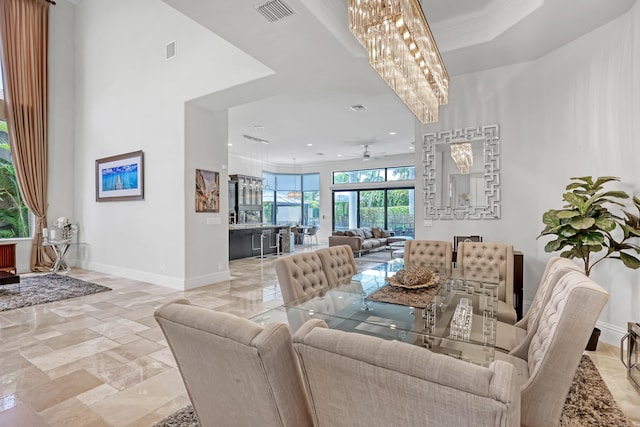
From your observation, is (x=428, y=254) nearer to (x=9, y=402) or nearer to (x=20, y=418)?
(x=20, y=418)

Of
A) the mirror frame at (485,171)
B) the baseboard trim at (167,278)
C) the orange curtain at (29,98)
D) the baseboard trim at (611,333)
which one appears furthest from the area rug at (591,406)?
the orange curtain at (29,98)

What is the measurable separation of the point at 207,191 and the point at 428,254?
12.2ft

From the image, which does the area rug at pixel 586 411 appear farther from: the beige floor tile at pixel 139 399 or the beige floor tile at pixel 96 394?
the beige floor tile at pixel 96 394

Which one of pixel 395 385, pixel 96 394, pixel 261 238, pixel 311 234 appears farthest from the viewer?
pixel 311 234

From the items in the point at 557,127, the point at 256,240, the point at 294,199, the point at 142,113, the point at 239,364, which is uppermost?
the point at 142,113

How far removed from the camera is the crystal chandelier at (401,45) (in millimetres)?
2064

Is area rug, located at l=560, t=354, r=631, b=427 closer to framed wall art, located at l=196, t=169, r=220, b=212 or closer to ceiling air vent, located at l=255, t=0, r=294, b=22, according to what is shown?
ceiling air vent, located at l=255, t=0, r=294, b=22

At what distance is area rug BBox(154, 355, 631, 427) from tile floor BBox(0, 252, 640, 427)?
3.1 inches

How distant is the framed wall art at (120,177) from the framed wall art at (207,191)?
3.97 feet

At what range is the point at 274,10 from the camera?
9.66ft

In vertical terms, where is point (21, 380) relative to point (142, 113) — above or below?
below

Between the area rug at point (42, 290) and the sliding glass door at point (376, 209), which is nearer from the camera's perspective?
the area rug at point (42, 290)

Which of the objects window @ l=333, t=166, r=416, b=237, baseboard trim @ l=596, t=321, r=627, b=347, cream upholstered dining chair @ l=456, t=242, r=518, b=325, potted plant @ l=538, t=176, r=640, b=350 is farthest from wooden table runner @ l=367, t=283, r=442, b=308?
window @ l=333, t=166, r=416, b=237

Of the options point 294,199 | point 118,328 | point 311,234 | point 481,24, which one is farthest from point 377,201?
point 118,328
